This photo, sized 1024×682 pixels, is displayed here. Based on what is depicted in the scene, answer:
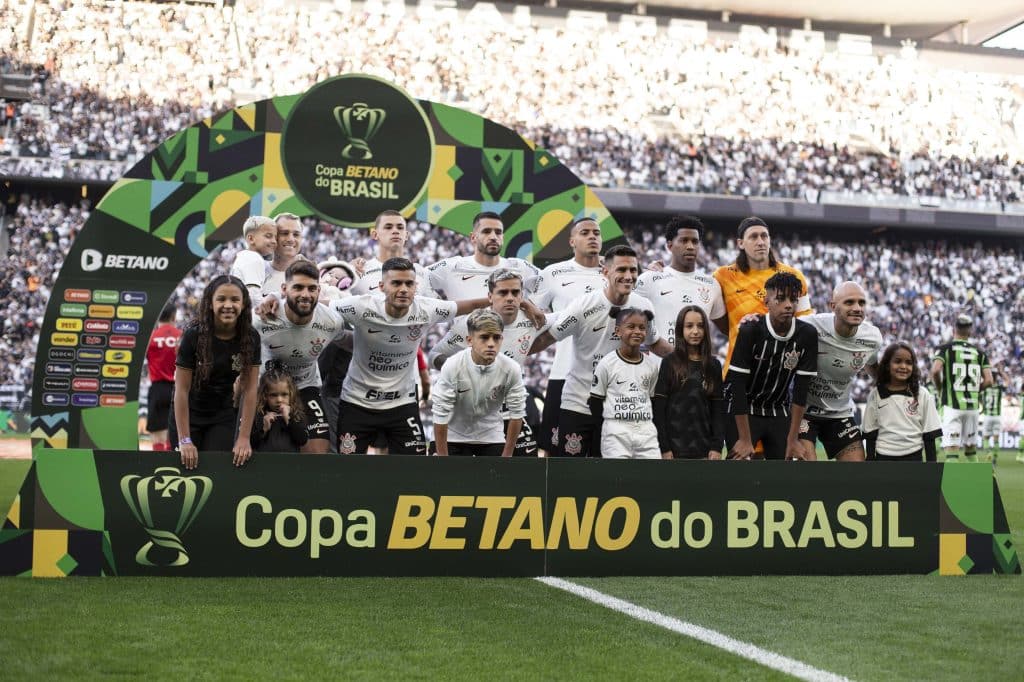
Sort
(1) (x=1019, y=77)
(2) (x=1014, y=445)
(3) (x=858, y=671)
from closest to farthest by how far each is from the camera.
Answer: (3) (x=858, y=671) → (2) (x=1014, y=445) → (1) (x=1019, y=77)

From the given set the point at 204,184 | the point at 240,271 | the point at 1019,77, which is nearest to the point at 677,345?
the point at 240,271

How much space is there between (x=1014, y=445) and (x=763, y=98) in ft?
64.7

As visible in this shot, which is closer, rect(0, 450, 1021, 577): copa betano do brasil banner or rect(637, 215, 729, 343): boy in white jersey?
rect(0, 450, 1021, 577): copa betano do brasil banner

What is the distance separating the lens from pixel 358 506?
6875 mm

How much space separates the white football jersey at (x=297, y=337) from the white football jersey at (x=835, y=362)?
328 centimetres

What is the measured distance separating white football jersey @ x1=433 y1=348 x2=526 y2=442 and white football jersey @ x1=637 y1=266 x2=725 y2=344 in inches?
68.6

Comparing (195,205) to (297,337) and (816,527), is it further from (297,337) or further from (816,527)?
(816,527)

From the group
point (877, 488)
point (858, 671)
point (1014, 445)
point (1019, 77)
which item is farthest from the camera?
point (1019, 77)

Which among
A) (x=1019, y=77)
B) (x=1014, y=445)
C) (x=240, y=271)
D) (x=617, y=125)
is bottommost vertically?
(x=1014, y=445)

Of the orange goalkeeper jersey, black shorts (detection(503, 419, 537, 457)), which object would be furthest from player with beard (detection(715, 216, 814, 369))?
black shorts (detection(503, 419, 537, 457))

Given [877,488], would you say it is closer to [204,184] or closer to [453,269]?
[453,269]

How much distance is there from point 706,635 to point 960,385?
13.0 meters

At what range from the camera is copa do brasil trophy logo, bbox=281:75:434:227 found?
1113cm

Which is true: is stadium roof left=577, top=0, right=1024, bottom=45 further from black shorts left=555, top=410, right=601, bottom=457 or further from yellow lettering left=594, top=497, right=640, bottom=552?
yellow lettering left=594, top=497, right=640, bottom=552
